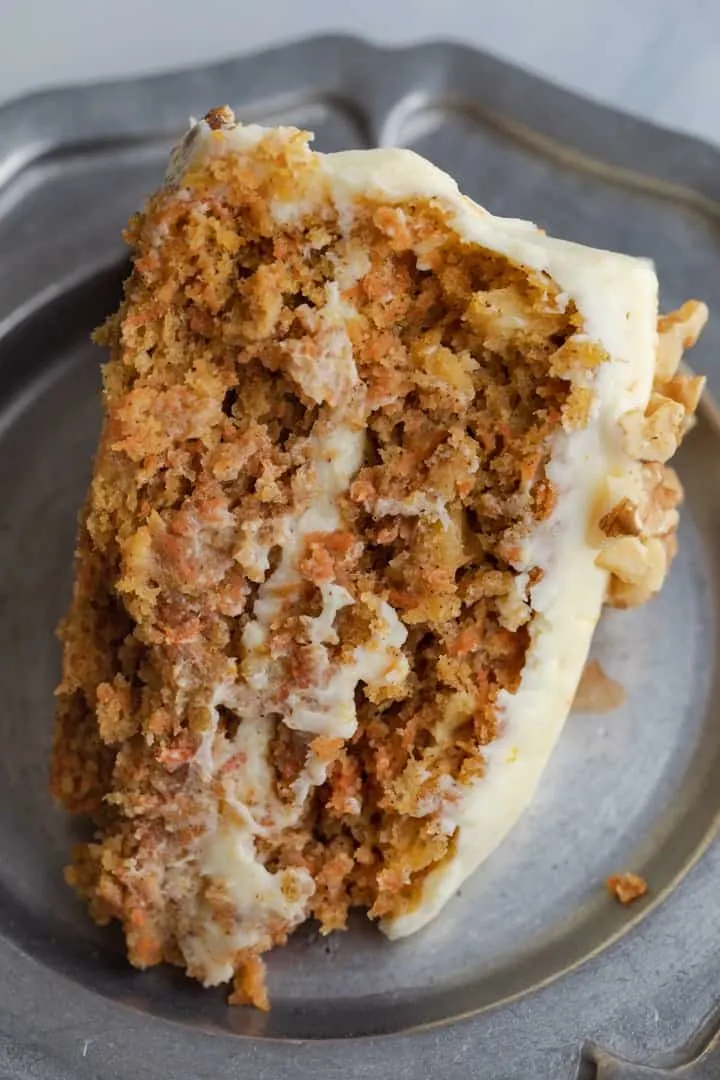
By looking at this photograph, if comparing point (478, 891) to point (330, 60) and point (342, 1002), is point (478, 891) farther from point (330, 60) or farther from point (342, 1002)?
point (330, 60)

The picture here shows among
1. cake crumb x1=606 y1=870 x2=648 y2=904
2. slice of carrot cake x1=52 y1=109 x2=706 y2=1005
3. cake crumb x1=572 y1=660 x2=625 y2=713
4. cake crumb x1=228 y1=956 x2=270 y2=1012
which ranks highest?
slice of carrot cake x1=52 y1=109 x2=706 y2=1005

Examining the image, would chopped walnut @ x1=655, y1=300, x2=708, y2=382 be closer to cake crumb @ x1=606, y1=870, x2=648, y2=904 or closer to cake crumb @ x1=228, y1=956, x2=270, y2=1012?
cake crumb @ x1=606, y1=870, x2=648, y2=904

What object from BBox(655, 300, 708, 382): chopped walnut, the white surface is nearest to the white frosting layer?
→ BBox(655, 300, 708, 382): chopped walnut

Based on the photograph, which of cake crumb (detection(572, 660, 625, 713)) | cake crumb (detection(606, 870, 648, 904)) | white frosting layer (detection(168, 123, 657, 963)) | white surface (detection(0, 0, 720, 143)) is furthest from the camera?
white surface (detection(0, 0, 720, 143))

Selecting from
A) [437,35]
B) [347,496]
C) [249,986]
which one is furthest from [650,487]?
[437,35]

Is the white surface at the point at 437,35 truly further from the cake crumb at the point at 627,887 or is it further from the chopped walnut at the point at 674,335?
the cake crumb at the point at 627,887

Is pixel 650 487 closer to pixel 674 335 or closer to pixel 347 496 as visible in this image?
pixel 674 335

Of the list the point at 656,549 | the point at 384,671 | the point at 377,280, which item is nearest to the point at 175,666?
the point at 384,671
